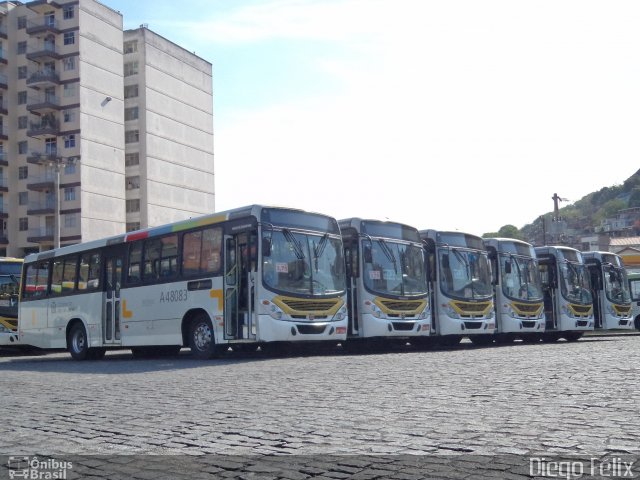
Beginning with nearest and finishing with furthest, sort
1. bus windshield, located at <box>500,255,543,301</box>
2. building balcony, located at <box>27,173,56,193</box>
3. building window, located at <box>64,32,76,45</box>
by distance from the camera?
bus windshield, located at <box>500,255,543,301</box>, building window, located at <box>64,32,76,45</box>, building balcony, located at <box>27,173,56,193</box>

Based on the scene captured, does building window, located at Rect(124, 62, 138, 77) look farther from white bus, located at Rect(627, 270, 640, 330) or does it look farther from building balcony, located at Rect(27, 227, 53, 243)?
white bus, located at Rect(627, 270, 640, 330)

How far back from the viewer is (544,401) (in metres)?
8.18

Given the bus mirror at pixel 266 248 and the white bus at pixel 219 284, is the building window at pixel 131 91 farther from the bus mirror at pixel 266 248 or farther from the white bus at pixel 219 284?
the bus mirror at pixel 266 248

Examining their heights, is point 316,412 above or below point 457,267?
below

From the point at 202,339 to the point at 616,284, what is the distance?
1817 centimetres

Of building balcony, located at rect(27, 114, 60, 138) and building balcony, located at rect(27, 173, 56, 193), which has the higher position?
building balcony, located at rect(27, 114, 60, 138)

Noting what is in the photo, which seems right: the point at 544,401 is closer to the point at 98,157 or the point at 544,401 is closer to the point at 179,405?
the point at 179,405

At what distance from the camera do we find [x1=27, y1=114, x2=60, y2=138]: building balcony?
72188mm

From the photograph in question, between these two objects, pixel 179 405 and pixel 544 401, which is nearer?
pixel 544 401

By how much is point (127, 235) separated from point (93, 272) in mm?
1884

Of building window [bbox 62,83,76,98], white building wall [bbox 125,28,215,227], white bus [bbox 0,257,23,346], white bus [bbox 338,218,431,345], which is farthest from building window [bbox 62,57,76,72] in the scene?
white bus [bbox 338,218,431,345]

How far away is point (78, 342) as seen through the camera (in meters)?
21.8

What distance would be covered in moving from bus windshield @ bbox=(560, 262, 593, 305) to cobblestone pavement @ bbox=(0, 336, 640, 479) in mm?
13526

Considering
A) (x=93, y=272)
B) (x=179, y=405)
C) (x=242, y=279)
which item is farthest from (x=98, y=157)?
(x=179, y=405)
